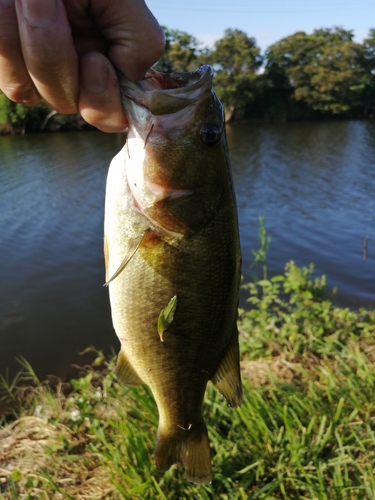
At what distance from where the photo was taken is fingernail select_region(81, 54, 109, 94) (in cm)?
151

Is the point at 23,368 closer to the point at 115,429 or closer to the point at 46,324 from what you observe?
the point at 46,324

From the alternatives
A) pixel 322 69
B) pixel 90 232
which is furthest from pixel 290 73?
pixel 90 232

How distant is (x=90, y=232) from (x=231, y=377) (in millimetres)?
10807

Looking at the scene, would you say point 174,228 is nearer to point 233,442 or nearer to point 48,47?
point 48,47

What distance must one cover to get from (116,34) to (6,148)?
96.0ft

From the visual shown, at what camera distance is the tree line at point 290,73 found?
48.3 m

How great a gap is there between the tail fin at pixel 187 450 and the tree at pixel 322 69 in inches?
2127

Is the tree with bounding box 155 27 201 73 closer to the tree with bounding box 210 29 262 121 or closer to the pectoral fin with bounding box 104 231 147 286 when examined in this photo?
the tree with bounding box 210 29 262 121

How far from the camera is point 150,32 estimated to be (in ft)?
4.95

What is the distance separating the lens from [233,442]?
330cm

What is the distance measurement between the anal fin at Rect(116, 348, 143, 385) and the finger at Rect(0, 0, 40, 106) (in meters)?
1.18

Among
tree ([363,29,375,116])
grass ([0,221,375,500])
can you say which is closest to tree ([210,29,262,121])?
tree ([363,29,375,116])

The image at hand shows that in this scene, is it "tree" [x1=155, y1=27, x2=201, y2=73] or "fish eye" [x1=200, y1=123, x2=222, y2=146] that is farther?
"tree" [x1=155, y1=27, x2=201, y2=73]

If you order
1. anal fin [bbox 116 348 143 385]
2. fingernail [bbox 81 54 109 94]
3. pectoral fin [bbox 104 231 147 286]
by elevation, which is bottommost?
anal fin [bbox 116 348 143 385]
